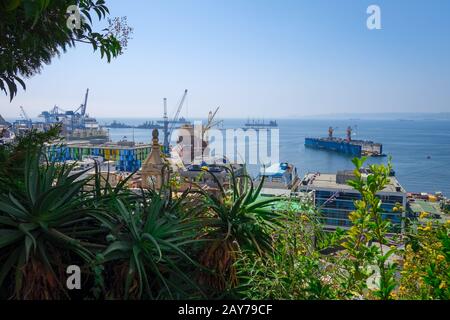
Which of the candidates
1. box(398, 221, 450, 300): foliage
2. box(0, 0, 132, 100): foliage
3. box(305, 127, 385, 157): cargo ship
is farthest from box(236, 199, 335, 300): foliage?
box(305, 127, 385, 157): cargo ship

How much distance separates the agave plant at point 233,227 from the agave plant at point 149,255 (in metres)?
0.10

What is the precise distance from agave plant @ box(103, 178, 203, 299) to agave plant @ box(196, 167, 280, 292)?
104 millimetres

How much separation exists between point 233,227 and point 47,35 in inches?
54.5

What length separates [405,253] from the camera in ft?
4.54

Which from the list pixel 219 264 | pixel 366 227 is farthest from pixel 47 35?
pixel 366 227

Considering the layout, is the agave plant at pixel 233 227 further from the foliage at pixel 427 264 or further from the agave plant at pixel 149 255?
the foliage at pixel 427 264

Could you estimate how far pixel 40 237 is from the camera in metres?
1.46

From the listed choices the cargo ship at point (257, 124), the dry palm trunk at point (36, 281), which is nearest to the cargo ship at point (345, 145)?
the cargo ship at point (257, 124)

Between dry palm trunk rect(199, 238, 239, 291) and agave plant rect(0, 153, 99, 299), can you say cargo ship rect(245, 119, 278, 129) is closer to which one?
dry palm trunk rect(199, 238, 239, 291)

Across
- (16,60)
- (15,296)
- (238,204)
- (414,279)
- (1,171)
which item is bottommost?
(15,296)

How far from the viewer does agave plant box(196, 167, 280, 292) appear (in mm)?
1711

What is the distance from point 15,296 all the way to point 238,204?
39.5 inches

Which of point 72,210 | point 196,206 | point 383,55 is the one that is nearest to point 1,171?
point 72,210
